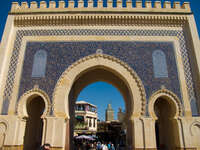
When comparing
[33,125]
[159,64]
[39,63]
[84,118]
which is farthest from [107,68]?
[84,118]

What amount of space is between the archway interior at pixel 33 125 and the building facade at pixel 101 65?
0.13ft

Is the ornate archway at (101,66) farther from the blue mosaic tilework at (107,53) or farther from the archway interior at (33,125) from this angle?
the archway interior at (33,125)

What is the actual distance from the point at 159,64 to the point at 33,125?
5.81 meters

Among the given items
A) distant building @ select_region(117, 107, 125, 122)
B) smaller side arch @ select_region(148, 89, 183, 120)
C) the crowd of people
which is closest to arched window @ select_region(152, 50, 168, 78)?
smaller side arch @ select_region(148, 89, 183, 120)

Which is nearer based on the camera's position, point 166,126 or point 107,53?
point 107,53

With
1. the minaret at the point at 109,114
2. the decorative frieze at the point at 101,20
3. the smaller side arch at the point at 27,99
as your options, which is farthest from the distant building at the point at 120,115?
the smaller side arch at the point at 27,99

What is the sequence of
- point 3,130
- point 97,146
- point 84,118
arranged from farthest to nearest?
point 84,118 < point 97,146 < point 3,130

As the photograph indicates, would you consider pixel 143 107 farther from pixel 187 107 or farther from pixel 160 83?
pixel 187 107

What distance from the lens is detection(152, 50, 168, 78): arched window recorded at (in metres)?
6.64

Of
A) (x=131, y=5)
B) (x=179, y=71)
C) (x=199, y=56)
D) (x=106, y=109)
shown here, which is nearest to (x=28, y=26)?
(x=131, y=5)

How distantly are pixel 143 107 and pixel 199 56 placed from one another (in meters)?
2.96

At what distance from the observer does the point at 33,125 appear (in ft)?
24.6

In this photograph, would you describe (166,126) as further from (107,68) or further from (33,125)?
(33,125)

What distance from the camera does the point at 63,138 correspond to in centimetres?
597
